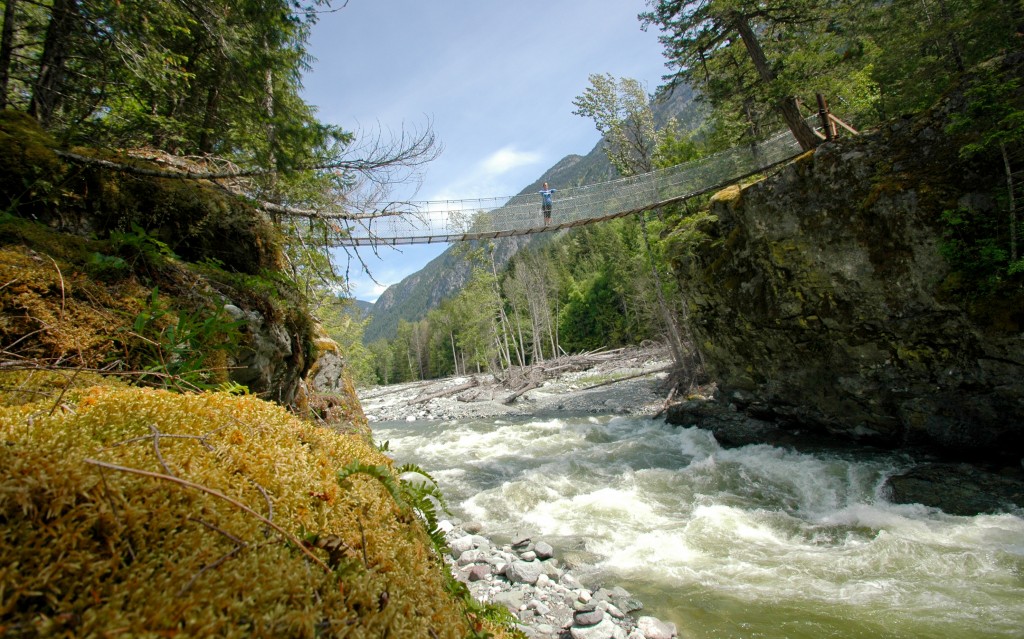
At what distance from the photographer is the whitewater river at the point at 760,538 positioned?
172 inches

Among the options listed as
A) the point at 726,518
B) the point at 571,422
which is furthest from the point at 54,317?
the point at 571,422

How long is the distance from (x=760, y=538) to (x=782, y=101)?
8.91 meters

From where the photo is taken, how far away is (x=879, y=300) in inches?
317

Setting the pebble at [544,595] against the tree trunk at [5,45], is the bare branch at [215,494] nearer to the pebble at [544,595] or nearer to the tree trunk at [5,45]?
the pebble at [544,595]

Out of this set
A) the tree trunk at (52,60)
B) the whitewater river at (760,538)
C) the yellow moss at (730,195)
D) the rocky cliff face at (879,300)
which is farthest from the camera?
the yellow moss at (730,195)

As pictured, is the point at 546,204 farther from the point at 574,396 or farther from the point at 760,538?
the point at 574,396

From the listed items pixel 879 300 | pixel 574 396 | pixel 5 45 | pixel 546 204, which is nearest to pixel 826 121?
pixel 879 300

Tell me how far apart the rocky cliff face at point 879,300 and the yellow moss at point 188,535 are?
31.5 feet

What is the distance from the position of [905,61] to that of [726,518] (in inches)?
732

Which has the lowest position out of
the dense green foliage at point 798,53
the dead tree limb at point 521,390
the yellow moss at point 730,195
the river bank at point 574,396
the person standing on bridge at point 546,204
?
the river bank at point 574,396

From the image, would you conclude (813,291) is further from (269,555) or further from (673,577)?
(269,555)

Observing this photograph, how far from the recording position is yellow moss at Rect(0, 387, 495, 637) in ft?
2.35

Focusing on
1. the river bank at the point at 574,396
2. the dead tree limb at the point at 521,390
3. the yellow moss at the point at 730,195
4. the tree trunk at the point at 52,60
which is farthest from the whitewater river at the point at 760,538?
the dead tree limb at the point at 521,390

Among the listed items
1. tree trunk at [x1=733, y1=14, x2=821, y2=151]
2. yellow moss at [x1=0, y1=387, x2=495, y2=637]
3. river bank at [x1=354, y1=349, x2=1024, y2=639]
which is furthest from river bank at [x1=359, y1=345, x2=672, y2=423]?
yellow moss at [x1=0, y1=387, x2=495, y2=637]
